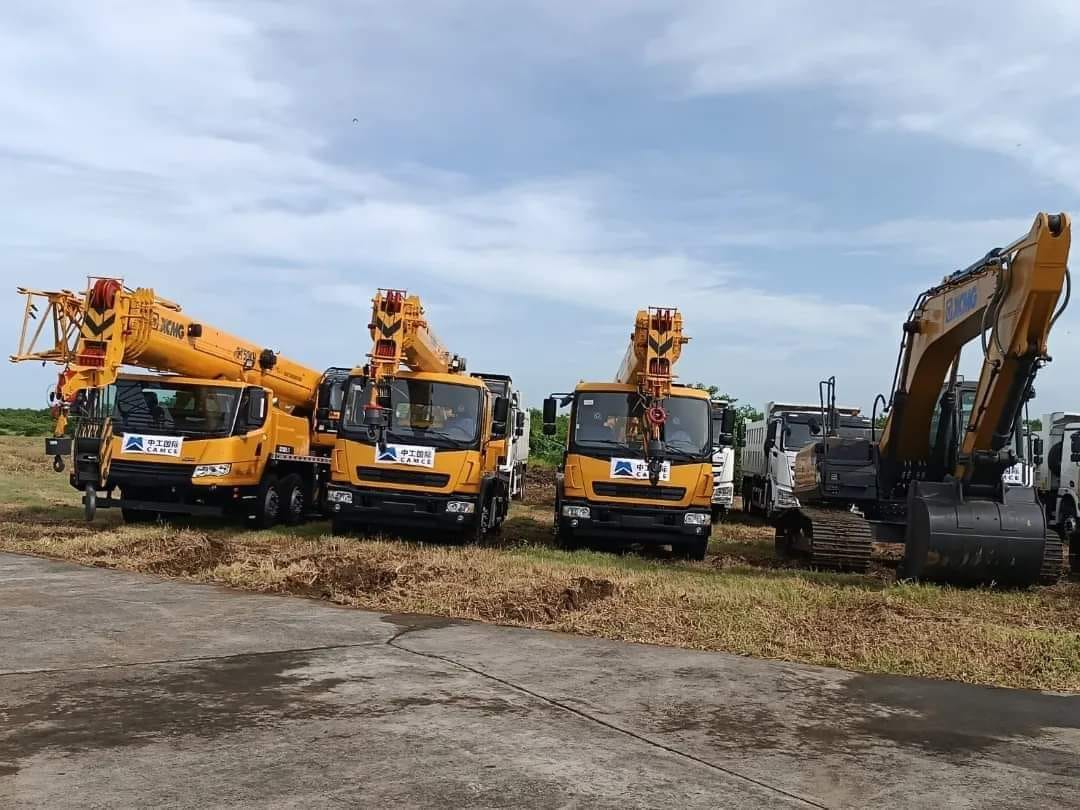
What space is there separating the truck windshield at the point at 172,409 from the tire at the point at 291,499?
1.91 metres

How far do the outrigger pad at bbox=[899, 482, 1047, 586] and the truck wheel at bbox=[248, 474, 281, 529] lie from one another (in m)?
9.48

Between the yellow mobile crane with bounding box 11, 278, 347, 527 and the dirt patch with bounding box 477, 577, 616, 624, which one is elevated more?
the yellow mobile crane with bounding box 11, 278, 347, 527

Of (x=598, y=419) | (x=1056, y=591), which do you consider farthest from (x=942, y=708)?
(x=598, y=419)

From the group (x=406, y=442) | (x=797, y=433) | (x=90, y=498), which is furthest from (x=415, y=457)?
(x=797, y=433)

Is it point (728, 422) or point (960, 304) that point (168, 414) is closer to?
point (728, 422)

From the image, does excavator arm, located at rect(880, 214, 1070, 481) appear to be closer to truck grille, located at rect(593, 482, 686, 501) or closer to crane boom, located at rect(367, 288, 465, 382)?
truck grille, located at rect(593, 482, 686, 501)

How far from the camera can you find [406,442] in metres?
13.8

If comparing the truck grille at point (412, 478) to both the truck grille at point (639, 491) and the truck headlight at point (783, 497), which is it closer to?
the truck grille at point (639, 491)

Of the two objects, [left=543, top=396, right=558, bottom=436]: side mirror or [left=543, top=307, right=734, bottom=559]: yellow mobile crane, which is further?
[left=543, top=396, right=558, bottom=436]: side mirror

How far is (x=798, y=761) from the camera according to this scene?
203 inches

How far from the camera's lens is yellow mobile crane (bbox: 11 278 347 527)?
1280 cm

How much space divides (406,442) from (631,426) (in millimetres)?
3103

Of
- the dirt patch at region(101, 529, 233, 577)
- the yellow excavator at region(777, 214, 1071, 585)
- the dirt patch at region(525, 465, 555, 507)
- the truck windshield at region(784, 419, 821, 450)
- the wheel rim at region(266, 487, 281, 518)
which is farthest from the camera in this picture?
the dirt patch at region(525, 465, 555, 507)

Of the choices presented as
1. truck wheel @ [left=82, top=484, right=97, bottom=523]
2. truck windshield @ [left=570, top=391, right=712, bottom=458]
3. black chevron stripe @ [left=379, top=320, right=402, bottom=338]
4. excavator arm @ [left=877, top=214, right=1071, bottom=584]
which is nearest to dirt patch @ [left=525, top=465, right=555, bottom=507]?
truck windshield @ [left=570, top=391, right=712, bottom=458]
